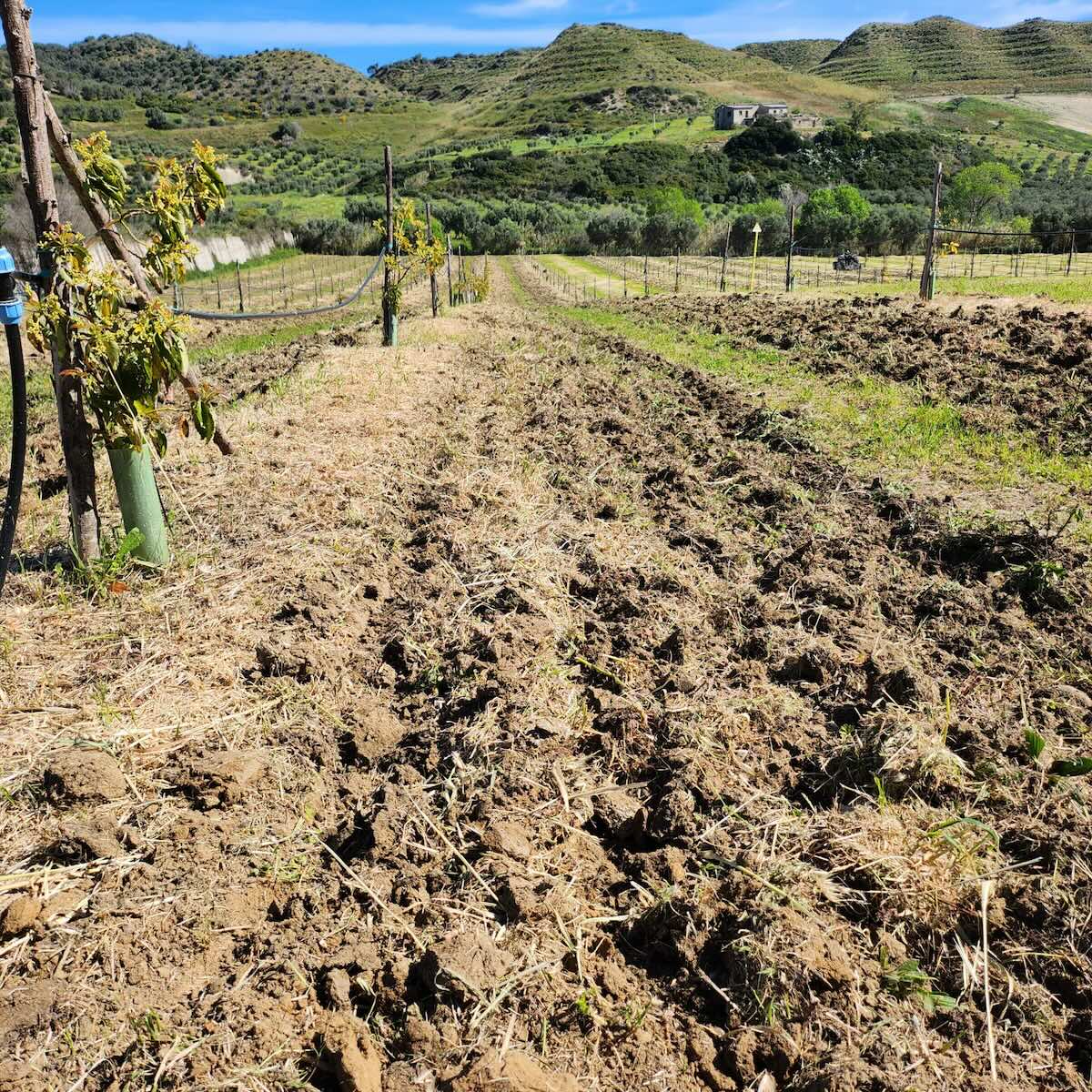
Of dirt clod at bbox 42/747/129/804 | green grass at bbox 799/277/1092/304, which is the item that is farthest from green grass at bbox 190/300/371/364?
green grass at bbox 799/277/1092/304

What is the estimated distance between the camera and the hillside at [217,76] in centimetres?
12838

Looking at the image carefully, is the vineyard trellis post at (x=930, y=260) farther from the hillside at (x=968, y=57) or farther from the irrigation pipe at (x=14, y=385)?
the hillside at (x=968, y=57)

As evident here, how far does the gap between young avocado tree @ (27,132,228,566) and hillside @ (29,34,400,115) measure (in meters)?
139

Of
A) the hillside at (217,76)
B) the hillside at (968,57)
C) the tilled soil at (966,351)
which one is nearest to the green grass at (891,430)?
the tilled soil at (966,351)

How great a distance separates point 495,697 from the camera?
11.2 feet

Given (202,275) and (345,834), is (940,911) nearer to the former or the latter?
(345,834)

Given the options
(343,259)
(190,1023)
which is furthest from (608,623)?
(343,259)

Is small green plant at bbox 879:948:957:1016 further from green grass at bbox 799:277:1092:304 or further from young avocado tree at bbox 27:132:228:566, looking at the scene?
green grass at bbox 799:277:1092:304

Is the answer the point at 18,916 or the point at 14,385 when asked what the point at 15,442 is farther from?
the point at 18,916

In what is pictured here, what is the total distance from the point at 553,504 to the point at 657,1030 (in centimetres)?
403

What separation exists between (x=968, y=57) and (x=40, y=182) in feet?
670

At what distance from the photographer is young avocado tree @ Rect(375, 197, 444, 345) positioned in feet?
44.2

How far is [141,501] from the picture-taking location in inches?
169

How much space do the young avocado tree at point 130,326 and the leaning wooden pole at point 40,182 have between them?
83 millimetres
